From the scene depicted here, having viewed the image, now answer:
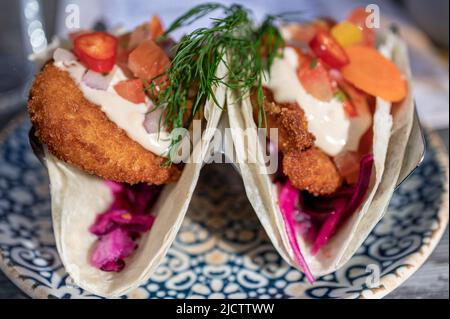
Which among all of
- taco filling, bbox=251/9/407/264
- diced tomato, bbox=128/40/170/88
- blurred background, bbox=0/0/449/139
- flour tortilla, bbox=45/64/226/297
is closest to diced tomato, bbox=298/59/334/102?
taco filling, bbox=251/9/407/264

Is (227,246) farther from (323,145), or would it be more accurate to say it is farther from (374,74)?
(374,74)

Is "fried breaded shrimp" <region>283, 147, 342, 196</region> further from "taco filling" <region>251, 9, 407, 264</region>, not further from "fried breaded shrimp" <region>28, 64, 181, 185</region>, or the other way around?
"fried breaded shrimp" <region>28, 64, 181, 185</region>

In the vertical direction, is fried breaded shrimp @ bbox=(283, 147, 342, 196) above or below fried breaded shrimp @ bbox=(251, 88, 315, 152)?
→ below

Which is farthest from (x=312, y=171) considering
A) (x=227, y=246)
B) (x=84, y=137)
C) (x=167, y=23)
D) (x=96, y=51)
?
(x=167, y=23)

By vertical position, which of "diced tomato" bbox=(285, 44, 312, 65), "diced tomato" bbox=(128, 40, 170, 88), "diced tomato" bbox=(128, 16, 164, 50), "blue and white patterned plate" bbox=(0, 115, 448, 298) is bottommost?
"blue and white patterned plate" bbox=(0, 115, 448, 298)

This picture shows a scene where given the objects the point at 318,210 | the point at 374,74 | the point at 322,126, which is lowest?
the point at 318,210

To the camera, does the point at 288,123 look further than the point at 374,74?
No

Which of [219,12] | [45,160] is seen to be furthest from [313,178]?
[219,12]
